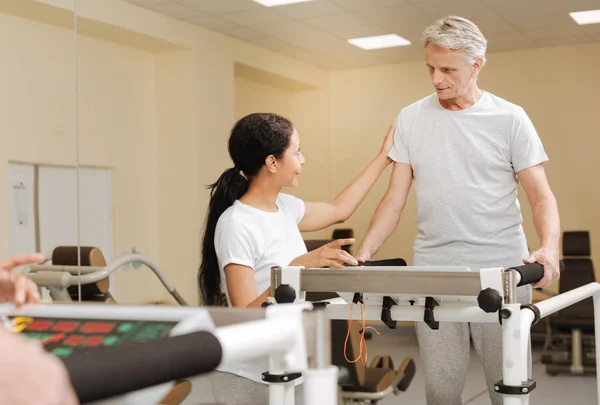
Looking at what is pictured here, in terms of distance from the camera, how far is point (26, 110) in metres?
3.71

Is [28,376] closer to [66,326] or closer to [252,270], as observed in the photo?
[66,326]

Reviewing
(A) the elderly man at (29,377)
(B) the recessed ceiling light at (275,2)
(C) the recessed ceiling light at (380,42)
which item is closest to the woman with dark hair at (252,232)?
(A) the elderly man at (29,377)

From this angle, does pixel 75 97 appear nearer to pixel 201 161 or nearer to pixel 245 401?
pixel 201 161

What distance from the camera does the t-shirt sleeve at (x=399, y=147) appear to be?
7.98 ft

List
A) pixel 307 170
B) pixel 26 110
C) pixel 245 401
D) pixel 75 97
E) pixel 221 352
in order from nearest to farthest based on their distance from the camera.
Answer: pixel 221 352 < pixel 245 401 < pixel 26 110 < pixel 75 97 < pixel 307 170

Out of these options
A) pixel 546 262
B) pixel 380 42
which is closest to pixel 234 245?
pixel 546 262

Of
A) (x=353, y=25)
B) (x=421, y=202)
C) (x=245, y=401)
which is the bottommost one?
(x=245, y=401)

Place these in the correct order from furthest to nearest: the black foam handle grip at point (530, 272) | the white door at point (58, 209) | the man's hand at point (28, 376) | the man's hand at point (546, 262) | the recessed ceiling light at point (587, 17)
Result: the recessed ceiling light at point (587, 17) < the white door at point (58, 209) < the man's hand at point (546, 262) < the black foam handle grip at point (530, 272) < the man's hand at point (28, 376)

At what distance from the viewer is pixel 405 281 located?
1719 mm

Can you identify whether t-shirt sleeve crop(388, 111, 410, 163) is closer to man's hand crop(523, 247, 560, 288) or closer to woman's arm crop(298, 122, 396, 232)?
woman's arm crop(298, 122, 396, 232)

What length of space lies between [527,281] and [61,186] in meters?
2.70

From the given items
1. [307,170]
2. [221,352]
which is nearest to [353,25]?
[307,170]

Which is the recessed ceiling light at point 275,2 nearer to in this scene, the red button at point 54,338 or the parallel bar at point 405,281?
the parallel bar at point 405,281

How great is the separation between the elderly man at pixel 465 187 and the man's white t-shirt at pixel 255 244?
0.79ft
